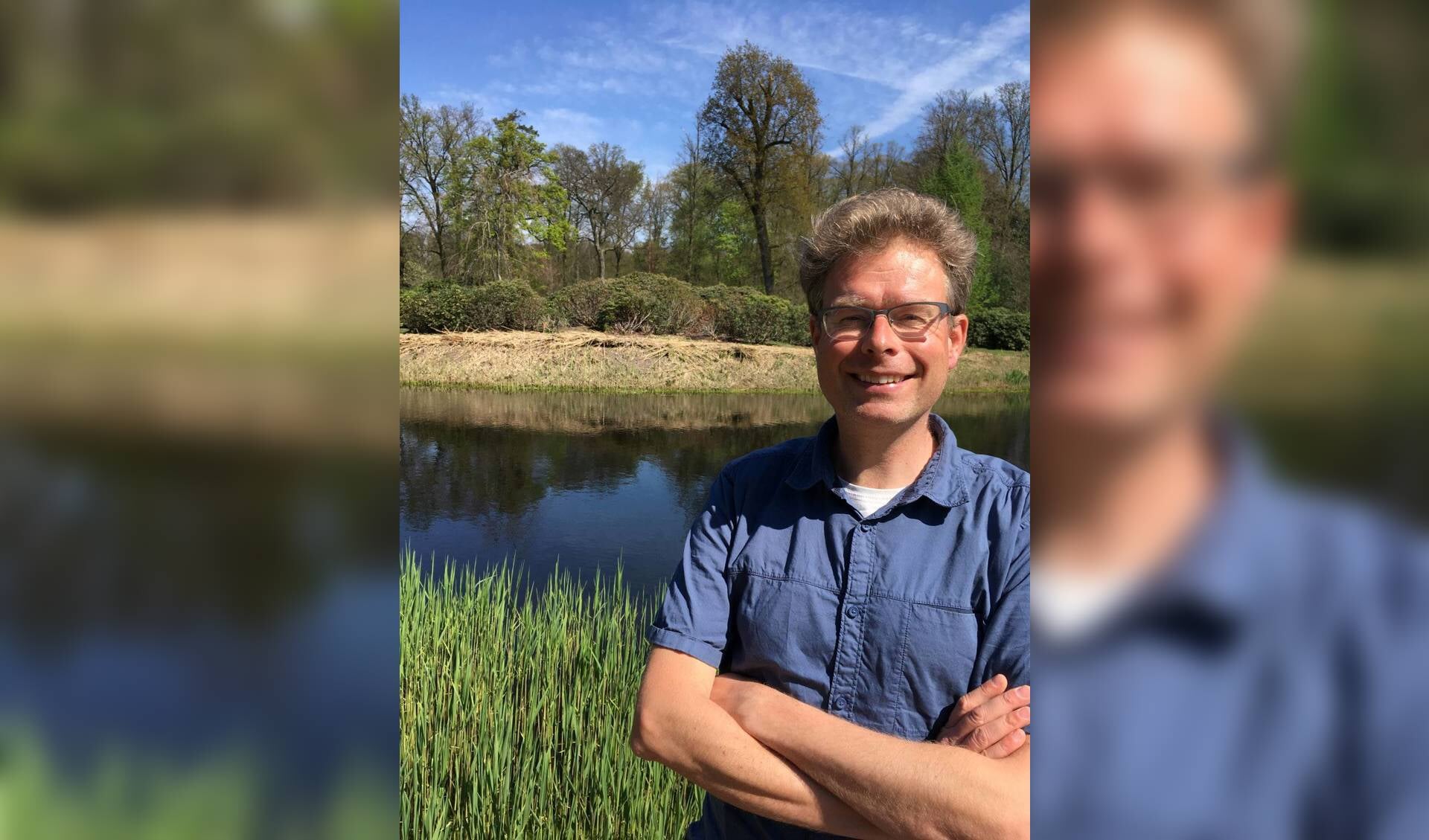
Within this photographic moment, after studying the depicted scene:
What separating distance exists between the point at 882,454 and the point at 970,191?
16.2 metres

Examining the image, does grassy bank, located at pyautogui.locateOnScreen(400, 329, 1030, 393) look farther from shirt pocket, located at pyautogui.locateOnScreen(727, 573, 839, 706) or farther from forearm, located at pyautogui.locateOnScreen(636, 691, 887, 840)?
forearm, located at pyautogui.locateOnScreen(636, 691, 887, 840)

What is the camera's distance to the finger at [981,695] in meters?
1.18

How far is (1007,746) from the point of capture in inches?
44.4

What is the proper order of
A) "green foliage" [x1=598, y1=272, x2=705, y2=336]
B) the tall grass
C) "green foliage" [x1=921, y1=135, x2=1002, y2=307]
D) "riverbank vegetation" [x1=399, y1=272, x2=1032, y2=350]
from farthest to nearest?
"green foliage" [x1=921, y1=135, x2=1002, y2=307] → "riverbank vegetation" [x1=399, y1=272, x2=1032, y2=350] → "green foliage" [x1=598, y1=272, x2=705, y2=336] → the tall grass

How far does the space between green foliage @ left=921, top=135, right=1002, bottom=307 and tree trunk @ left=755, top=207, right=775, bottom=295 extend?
3.37 metres

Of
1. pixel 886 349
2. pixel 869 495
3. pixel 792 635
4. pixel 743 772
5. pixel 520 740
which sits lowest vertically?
pixel 520 740

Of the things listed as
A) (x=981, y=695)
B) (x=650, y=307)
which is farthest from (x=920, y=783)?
(x=650, y=307)

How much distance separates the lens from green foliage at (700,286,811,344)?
1378 cm
